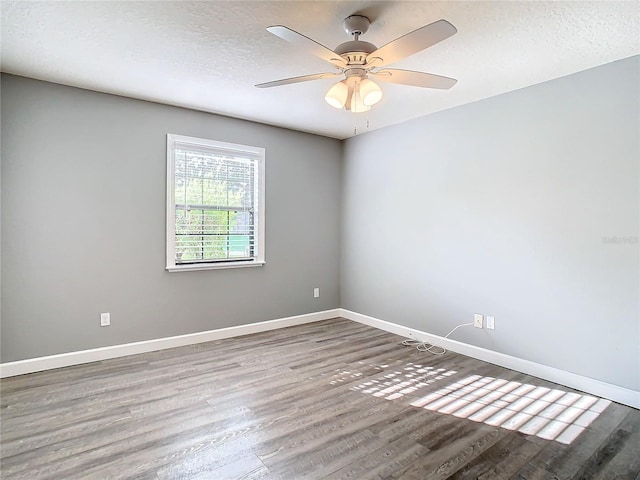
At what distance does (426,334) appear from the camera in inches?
155

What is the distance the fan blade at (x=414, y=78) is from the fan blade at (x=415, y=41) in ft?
0.35

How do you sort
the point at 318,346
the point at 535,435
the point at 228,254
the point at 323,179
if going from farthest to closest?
the point at 323,179 → the point at 228,254 → the point at 318,346 → the point at 535,435

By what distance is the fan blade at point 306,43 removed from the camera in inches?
66.3

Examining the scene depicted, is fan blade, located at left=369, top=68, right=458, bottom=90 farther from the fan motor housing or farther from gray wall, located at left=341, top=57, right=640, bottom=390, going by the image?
gray wall, located at left=341, top=57, right=640, bottom=390

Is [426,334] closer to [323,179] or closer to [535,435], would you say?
[535,435]

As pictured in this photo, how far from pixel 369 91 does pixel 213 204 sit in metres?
2.41

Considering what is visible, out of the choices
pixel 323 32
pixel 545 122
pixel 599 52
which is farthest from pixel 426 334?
pixel 323 32

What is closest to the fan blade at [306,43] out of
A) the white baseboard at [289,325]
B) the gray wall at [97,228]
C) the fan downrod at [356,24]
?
the fan downrod at [356,24]

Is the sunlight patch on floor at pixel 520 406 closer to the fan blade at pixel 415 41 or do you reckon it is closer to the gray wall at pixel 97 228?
the fan blade at pixel 415 41

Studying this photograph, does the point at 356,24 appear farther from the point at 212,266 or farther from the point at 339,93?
the point at 212,266

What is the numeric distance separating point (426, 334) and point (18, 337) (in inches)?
A: 149

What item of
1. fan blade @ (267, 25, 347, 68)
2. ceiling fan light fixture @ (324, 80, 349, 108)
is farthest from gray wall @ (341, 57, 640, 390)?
fan blade @ (267, 25, 347, 68)

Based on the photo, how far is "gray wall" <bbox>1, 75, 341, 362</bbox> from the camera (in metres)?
3.01

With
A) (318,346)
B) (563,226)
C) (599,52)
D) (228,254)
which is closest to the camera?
(599,52)
